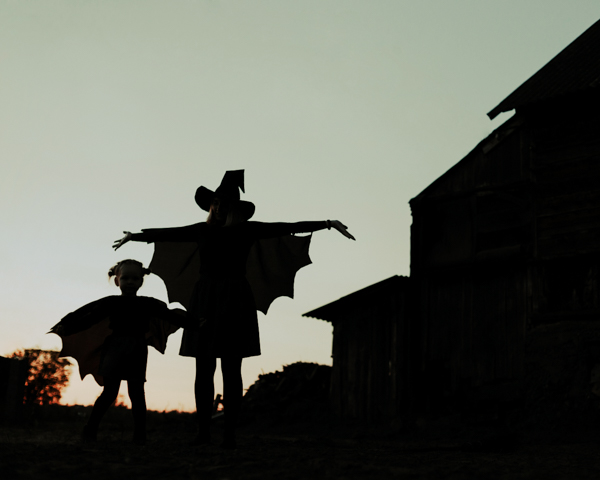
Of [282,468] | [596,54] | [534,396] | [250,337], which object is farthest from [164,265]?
[596,54]

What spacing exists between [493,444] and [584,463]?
1.48 m

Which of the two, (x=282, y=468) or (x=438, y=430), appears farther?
(x=438, y=430)

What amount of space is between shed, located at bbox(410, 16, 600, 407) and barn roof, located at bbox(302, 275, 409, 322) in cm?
50

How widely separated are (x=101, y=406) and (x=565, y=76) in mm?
10904

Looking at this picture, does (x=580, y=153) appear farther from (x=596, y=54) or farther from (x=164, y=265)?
(x=164, y=265)

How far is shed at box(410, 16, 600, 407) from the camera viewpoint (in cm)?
1178

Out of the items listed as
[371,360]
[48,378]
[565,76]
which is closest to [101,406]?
[371,360]

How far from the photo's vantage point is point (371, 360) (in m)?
14.5

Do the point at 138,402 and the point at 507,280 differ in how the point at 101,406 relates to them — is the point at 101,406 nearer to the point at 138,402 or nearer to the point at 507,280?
the point at 138,402

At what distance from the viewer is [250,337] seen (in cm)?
527

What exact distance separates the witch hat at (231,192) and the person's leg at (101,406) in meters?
1.67

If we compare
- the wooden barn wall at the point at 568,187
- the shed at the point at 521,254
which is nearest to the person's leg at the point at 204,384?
the shed at the point at 521,254

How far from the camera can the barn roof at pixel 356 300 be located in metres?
14.1

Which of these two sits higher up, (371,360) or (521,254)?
(521,254)
